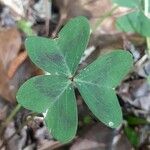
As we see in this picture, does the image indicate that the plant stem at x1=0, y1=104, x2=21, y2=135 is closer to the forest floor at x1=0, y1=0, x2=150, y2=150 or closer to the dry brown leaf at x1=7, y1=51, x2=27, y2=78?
the forest floor at x1=0, y1=0, x2=150, y2=150

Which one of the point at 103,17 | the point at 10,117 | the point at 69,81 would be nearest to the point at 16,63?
the point at 10,117

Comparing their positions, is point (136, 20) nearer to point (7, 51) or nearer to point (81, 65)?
point (81, 65)

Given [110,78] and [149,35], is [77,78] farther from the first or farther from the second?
[149,35]

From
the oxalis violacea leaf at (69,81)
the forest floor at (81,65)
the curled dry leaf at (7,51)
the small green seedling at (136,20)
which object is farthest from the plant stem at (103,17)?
the oxalis violacea leaf at (69,81)

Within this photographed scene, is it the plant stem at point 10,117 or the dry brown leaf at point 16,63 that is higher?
the dry brown leaf at point 16,63

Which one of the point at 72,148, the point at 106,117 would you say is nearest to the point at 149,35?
the point at 72,148

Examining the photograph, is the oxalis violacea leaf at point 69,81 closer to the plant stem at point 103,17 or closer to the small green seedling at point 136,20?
the small green seedling at point 136,20
